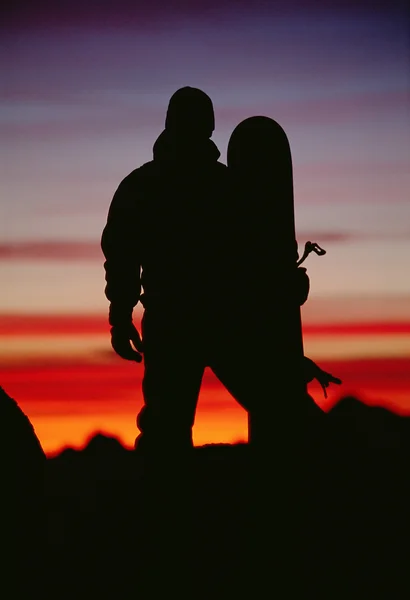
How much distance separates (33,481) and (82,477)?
3.42 metres

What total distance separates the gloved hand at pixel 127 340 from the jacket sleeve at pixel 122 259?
5 centimetres

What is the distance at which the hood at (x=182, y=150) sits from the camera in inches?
330

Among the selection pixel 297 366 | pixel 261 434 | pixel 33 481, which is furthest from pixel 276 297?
pixel 33 481

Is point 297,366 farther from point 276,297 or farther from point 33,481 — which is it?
point 33,481

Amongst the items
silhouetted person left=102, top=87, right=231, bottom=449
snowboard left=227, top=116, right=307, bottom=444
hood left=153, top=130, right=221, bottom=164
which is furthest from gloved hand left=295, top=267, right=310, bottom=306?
hood left=153, top=130, right=221, bottom=164

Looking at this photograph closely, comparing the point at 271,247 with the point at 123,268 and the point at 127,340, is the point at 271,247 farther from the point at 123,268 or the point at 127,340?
the point at 127,340

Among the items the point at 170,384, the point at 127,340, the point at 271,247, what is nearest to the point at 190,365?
the point at 170,384

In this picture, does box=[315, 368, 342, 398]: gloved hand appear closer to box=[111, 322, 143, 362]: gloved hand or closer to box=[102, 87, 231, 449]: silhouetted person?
box=[102, 87, 231, 449]: silhouetted person

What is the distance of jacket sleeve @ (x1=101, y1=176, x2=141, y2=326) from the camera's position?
27.2 ft

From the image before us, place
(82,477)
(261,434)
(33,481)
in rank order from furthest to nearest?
1. (82,477)
2. (33,481)
3. (261,434)

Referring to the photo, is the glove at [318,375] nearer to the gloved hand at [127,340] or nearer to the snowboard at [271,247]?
the snowboard at [271,247]

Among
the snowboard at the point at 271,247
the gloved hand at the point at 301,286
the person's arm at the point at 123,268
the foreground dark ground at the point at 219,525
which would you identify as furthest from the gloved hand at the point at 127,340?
the gloved hand at the point at 301,286

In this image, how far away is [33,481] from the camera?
370 inches

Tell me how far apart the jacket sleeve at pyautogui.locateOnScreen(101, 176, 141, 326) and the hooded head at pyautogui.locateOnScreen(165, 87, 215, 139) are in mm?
612
